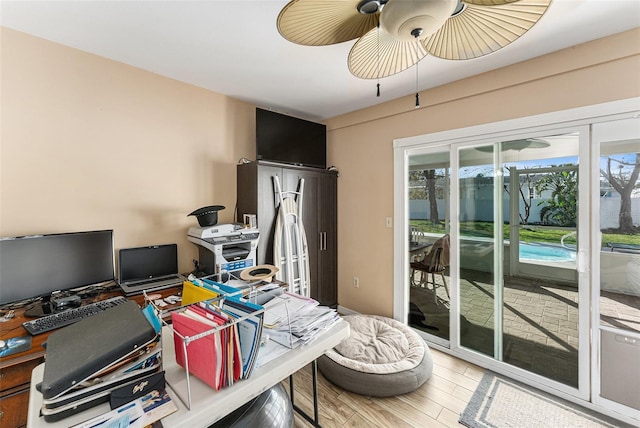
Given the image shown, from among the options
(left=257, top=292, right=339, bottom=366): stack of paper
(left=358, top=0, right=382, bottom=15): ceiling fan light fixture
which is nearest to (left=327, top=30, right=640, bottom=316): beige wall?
(left=358, top=0, right=382, bottom=15): ceiling fan light fixture

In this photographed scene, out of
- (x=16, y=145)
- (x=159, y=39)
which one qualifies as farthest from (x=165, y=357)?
(x=159, y=39)

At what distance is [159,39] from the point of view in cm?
181

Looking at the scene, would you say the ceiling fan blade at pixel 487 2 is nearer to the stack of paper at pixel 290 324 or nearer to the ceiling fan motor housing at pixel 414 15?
the ceiling fan motor housing at pixel 414 15

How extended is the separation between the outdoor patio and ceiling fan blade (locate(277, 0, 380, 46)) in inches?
91.9

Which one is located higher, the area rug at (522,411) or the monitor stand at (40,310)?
the monitor stand at (40,310)

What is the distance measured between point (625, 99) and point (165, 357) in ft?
9.86

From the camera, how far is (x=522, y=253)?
7.59ft

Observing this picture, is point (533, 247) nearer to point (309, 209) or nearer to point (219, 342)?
point (309, 209)

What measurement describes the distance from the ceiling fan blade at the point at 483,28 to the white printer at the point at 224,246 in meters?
1.95

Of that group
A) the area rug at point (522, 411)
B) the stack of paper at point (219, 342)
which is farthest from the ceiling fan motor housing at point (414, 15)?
the area rug at point (522, 411)

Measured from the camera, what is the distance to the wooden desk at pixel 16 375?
3.13 ft

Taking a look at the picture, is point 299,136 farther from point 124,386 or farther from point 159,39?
point 124,386

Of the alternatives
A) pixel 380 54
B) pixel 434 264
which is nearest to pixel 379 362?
pixel 434 264

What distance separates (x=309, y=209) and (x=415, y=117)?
1.51m
